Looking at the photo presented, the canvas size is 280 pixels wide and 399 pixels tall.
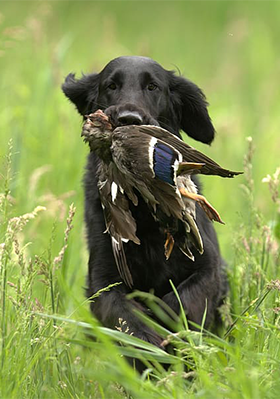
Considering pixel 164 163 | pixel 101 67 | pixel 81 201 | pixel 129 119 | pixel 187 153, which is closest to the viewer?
pixel 164 163

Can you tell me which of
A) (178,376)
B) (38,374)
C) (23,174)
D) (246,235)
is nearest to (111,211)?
(38,374)

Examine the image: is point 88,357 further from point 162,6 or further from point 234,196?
point 162,6

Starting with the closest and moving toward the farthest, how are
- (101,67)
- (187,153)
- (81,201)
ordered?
(187,153), (81,201), (101,67)

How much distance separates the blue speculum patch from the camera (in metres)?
3.12

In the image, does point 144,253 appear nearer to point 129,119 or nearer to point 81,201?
point 129,119

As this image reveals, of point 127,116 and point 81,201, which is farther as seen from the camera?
point 81,201

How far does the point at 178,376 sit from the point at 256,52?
22.8ft

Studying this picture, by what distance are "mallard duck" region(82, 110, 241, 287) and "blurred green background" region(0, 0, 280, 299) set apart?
0.86 ft

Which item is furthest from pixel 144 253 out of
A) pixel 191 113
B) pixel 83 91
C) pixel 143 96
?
pixel 83 91

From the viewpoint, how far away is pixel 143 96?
411cm

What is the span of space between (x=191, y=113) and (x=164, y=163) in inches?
58.3

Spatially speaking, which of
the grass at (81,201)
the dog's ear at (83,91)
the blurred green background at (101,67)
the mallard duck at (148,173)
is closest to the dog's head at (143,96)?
the dog's ear at (83,91)

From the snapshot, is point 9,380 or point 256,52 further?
point 256,52

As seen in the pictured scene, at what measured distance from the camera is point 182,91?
179 inches
